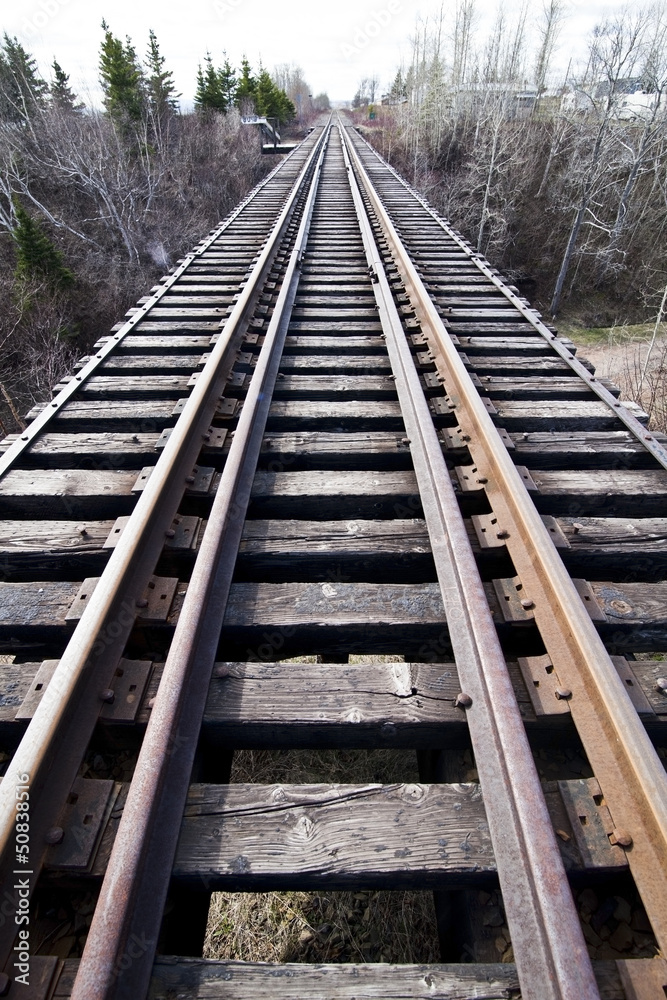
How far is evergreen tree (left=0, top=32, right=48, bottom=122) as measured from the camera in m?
29.9

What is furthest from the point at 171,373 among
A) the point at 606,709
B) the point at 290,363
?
the point at 606,709

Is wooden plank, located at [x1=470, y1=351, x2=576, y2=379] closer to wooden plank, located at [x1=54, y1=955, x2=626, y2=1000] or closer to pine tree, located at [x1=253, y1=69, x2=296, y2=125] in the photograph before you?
wooden plank, located at [x1=54, y1=955, x2=626, y2=1000]

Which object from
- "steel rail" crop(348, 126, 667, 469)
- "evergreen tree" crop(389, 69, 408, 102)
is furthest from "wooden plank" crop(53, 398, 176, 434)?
"evergreen tree" crop(389, 69, 408, 102)

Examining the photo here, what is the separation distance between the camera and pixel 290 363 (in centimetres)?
415

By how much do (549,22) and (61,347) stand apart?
40690mm

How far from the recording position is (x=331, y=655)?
2.47 metres

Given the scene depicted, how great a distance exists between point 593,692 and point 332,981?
115cm

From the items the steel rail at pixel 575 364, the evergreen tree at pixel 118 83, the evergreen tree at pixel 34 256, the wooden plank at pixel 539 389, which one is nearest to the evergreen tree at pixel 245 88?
the evergreen tree at pixel 118 83

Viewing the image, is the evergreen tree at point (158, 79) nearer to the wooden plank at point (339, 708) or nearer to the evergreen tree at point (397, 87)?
the evergreen tree at point (397, 87)

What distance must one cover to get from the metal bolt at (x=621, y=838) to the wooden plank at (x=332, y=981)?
279 mm

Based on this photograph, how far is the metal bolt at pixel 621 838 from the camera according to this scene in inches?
57.5

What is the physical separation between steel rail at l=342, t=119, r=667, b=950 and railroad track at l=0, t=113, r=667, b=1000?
0.01 meters

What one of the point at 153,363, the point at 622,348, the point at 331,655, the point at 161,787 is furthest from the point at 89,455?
the point at 622,348

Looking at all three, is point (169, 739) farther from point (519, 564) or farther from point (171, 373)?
point (171, 373)
